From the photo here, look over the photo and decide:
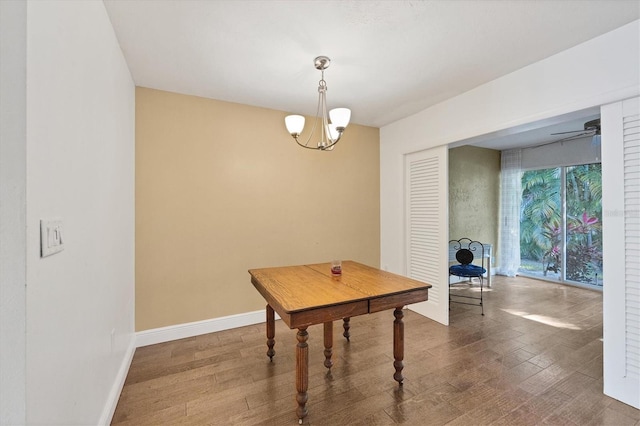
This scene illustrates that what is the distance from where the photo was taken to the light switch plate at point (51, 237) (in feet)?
3.03

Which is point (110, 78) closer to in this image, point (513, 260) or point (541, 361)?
point (541, 361)

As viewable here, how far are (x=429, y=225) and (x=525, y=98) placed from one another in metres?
1.60

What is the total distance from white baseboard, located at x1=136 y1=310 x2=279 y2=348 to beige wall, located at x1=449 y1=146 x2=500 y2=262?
12.2 feet

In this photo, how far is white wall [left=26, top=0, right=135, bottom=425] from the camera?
89 cm

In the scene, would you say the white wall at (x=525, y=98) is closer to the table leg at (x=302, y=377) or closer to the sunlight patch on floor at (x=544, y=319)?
the sunlight patch on floor at (x=544, y=319)

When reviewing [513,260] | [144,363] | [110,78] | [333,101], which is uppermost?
[333,101]

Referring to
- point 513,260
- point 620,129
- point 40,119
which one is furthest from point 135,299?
point 513,260

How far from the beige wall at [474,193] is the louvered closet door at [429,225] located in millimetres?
1678

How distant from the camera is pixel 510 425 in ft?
5.42

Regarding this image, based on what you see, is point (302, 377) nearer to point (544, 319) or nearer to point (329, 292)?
point (329, 292)

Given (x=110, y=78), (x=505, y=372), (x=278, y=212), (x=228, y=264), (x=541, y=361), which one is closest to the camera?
(x=110, y=78)

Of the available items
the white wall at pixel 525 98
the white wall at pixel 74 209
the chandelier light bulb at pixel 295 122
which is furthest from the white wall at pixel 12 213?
the white wall at pixel 525 98

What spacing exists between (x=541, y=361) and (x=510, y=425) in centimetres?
105

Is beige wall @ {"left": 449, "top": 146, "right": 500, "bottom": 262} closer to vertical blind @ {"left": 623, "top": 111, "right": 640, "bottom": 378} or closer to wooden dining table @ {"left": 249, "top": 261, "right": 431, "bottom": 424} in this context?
vertical blind @ {"left": 623, "top": 111, "right": 640, "bottom": 378}
